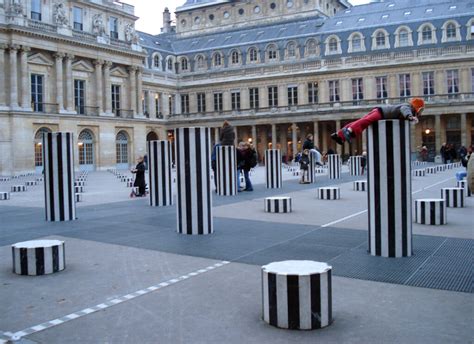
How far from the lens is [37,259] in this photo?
6398 mm

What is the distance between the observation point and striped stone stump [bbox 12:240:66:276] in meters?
6.40

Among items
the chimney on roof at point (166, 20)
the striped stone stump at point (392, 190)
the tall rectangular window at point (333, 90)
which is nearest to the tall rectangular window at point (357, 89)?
the tall rectangular window at point (333, 90)

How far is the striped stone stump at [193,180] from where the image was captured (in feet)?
29.6

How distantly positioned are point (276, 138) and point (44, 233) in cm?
5224

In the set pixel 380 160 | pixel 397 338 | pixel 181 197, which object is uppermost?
pixel 380 160

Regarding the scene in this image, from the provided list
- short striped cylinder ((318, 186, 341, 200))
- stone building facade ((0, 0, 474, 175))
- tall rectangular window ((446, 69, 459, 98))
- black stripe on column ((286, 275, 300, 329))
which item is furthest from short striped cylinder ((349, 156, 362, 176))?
tall rectangular window ((446, 69, 459, 98))

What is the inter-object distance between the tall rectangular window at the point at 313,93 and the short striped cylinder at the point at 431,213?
158 ft

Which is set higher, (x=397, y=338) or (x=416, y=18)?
(x=416, y=18)

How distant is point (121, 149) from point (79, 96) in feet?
23.7

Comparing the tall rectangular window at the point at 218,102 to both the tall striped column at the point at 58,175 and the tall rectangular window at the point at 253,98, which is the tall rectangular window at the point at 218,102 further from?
the tall striped column at the point at 58,175

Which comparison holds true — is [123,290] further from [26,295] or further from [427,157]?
[427,157]

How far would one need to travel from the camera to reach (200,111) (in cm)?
6419

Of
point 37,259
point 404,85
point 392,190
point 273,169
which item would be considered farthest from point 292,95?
point 37,259

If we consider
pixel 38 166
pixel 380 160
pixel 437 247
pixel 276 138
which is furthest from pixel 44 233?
pixel 276 138
